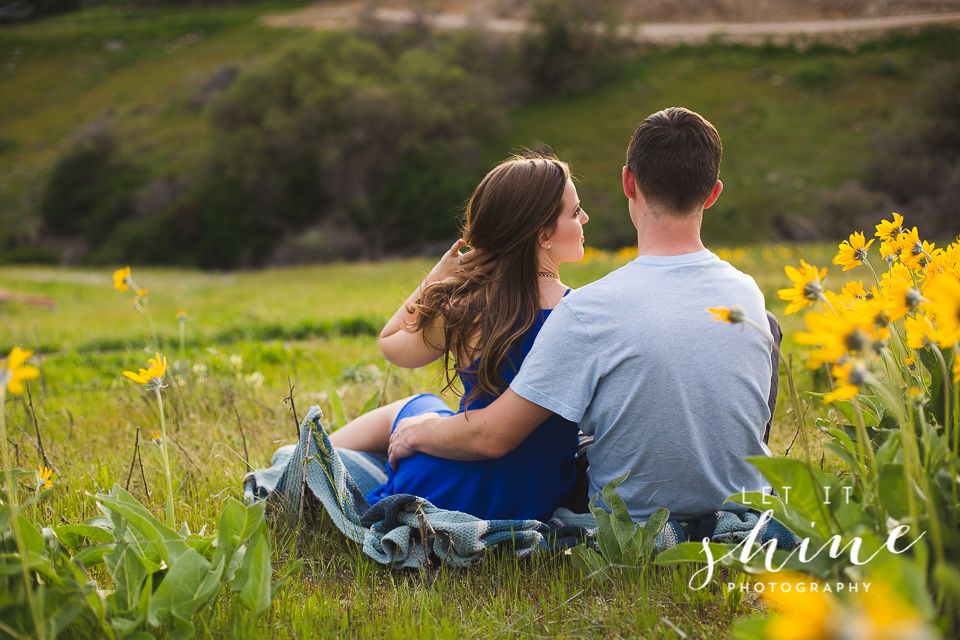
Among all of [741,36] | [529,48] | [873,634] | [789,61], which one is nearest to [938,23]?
[789,61]

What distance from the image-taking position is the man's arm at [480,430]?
1.89 metres

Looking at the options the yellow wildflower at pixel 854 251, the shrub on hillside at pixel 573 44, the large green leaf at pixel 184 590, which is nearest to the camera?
the large green leaf at pixel 184 590

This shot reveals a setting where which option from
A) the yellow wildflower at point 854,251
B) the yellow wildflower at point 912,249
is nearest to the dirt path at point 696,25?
the yellow wildflower at point 912,249

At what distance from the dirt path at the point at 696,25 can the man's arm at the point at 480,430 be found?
78.9 ft

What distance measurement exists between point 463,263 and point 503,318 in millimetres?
331

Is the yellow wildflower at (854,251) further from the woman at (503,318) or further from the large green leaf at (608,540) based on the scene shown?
the large green leaf at (608,540)

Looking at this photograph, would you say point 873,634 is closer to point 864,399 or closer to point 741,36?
point 864,399

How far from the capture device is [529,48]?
31.7 metres

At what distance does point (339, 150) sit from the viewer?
26781mm

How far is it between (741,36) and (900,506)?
35426mm

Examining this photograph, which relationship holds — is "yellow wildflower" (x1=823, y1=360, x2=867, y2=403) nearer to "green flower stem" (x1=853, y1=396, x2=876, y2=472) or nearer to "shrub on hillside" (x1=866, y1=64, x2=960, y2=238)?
"green flower stem" (x1=853, y1=396, x2=876, y2=472)

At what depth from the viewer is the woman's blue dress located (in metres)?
2.18

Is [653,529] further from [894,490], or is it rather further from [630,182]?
[630,182]

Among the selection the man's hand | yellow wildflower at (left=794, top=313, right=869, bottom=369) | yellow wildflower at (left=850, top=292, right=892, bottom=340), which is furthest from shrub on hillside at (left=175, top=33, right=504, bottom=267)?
yellow wildflower at (left=794, top=313, right=869, bottom=369)
